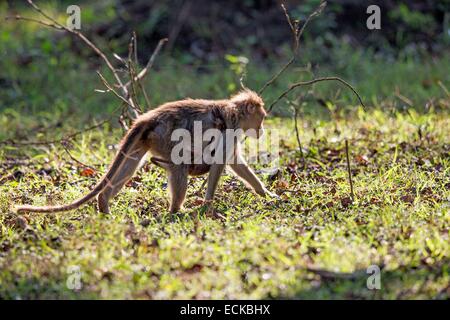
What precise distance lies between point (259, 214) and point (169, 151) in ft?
3.10

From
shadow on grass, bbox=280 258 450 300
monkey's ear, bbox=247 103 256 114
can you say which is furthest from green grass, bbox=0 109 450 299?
monkey's ear, bbox=247 103 256 114

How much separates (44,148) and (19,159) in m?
0.39

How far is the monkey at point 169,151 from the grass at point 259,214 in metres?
0.17

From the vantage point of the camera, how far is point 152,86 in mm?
11430

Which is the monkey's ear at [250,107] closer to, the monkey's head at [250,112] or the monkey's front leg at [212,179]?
the monkey's head at [250,112]

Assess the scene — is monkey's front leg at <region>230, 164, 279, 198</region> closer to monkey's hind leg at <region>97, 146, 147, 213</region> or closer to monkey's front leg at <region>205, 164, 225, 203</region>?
monkey's front leg at <region>205, 164, 225, 203</region>

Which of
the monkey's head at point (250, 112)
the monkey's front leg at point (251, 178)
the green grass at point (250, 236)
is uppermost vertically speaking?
the monkey's head at point (250, 112)

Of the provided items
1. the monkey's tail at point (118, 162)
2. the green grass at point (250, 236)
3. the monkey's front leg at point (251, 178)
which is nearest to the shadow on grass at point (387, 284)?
the green grass at point (250, 236)

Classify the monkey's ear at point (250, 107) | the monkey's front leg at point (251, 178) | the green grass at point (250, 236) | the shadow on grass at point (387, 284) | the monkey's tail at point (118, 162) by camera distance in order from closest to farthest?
the shadow on grass at point (387, 284) → the green grass at point (250, 236) → the monkey's tail at point (118, 162) → the monkey's front leg at point (251, 178) → the monkey's ear at point (250, 107)

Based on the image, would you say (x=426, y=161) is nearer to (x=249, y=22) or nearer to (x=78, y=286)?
(x=78, y=286)

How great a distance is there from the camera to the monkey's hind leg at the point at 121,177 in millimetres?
6637

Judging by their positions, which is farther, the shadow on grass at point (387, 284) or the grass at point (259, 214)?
the grass at point (259, 214)

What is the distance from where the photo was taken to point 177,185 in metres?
6.60

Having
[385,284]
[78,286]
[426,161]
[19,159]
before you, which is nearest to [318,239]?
[385,284]
